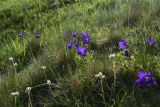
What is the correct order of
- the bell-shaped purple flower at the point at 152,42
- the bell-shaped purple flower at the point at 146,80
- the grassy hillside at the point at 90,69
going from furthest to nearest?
the bell-shaped purple flower at the point at 152,42
the grassy hillside at the point at 90,69
the bell-shaped purple flower at the point at 146,80

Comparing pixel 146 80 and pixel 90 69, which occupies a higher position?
pixel 146 80

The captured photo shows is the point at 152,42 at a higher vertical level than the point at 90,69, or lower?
higher

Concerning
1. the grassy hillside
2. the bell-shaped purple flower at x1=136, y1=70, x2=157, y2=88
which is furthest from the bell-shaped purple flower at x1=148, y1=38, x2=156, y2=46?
the bell-shaped purple flower at x1=136, y1=70, x2=157, y2=88

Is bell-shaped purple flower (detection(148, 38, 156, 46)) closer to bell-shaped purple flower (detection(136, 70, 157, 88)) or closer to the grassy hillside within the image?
the grassy hillside

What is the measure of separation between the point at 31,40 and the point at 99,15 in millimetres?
1573

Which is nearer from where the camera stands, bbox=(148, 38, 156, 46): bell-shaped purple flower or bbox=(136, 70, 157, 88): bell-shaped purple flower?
bbox=(136, 70, 157, 88): bell-shaped purple flower

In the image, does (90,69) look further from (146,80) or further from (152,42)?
(146,80)

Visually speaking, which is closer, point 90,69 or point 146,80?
point 146,80

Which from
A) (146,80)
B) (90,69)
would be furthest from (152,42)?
(146,80)

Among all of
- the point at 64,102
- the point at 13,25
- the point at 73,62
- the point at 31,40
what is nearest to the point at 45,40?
the point at 31,40

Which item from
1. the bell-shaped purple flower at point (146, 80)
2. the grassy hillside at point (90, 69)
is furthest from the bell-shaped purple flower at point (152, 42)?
the bell-shaped purple flower at point (146, 80)

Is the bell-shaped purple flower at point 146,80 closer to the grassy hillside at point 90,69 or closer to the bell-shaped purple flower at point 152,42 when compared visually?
the grassy hillside at point 90,69

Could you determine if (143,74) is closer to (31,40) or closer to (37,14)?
(31,40)

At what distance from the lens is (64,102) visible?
3.62 metres
